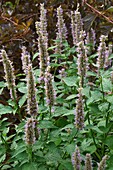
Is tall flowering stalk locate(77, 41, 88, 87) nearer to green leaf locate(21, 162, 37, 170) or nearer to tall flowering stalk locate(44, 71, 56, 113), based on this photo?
tall flowering stalk locate(44, 71, 56, 113)

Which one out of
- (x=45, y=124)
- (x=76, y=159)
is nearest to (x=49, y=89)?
(x=45, y=124)

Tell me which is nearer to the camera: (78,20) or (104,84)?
(104,84)

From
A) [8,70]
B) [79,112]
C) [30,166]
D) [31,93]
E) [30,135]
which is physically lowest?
[30,166]

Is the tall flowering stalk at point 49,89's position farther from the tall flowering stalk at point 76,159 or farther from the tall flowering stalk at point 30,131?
the tall flowering stalk at point 76,159

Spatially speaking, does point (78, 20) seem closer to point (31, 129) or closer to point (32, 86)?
point (32, 86)

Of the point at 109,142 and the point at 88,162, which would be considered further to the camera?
the point at 109,142

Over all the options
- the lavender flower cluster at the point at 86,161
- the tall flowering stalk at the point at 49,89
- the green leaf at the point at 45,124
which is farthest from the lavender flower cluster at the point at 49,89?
the lavender flower cluster at the point at 86,161

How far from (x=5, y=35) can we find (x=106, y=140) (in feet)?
6.63

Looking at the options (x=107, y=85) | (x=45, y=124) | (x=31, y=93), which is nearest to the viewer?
(x=31, y=93)

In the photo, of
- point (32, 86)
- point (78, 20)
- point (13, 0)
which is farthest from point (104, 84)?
point (13, 0)

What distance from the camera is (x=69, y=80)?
2707 millimetres

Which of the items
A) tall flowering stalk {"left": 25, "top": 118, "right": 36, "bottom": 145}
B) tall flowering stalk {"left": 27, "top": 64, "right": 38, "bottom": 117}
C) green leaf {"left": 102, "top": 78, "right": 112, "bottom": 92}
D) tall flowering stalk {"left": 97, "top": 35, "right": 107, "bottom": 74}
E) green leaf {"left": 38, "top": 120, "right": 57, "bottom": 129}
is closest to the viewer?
tall flowering stalk {"left": 25, "top": 118, "right": 36, "bottom": 145}

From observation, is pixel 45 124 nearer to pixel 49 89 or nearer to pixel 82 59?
pixel 49 89

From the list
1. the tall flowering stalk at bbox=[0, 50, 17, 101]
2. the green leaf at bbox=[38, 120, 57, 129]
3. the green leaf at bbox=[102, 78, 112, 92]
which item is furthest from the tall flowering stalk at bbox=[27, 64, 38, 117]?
the green leaf at bbox=[102, 78, 112, 92]
